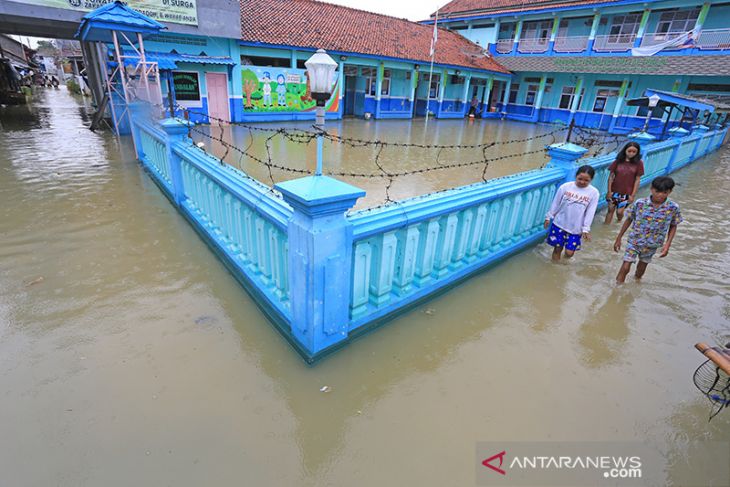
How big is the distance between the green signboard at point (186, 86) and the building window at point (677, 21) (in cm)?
2505

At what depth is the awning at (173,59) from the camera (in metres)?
12.7

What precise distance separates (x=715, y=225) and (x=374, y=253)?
7.10 meters

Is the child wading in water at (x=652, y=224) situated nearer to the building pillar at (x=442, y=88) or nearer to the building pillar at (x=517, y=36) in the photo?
the building pillar at (x=442, y=88)

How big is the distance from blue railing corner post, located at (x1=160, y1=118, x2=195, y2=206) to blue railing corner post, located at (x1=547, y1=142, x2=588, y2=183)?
4973 millimetres

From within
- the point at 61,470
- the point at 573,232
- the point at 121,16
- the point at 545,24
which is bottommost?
the point at 61,470

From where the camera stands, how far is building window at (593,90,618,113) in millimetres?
22484

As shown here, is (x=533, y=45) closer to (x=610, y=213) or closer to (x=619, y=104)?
(x=619, y=104)

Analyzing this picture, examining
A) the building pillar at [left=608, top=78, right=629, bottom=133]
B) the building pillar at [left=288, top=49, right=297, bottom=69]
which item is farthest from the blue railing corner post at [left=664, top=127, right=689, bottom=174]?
the building pillar at [left=288, top=49, right=297, bottom=69]

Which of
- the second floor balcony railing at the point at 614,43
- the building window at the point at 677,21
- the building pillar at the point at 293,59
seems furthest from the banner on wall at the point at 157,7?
the building window at the point at 677,21

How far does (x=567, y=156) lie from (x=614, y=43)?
2427 centimetres

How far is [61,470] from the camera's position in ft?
6.25

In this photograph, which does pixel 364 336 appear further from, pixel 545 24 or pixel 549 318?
pixel 545 24

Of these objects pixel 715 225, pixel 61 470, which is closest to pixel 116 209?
pixel 61 470

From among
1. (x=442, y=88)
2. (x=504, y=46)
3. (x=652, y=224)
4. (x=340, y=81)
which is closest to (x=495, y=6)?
(x=504, y=46)
